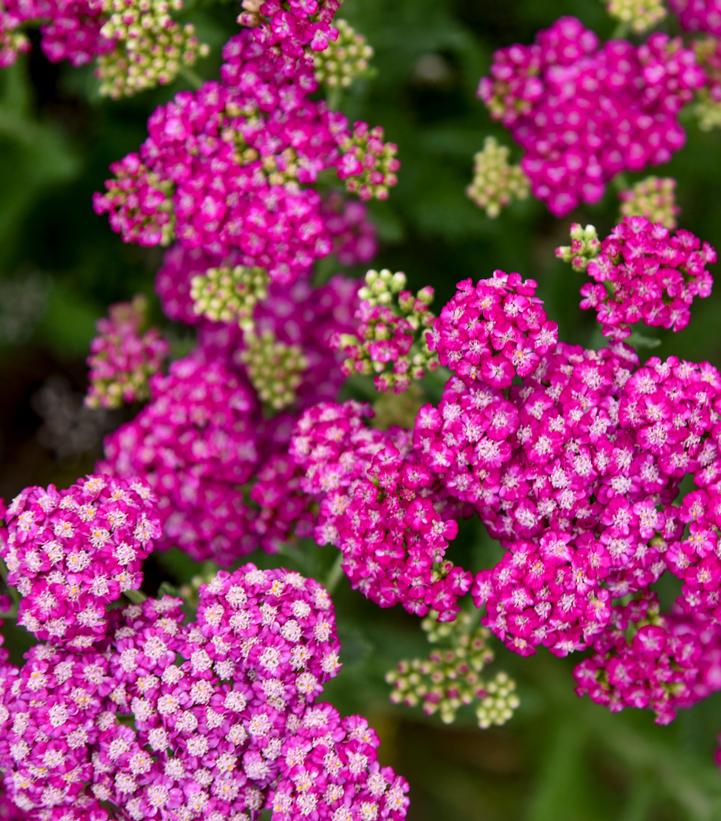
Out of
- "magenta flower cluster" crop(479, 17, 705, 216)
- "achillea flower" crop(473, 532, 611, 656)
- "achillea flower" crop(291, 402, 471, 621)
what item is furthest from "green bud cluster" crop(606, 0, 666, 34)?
"achillea flower" crop(473, 532, 611, 656)

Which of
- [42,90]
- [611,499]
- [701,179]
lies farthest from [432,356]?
[42,90]

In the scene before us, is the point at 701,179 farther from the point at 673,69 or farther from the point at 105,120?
the point at 105,120

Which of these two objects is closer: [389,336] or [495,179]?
[389,336]

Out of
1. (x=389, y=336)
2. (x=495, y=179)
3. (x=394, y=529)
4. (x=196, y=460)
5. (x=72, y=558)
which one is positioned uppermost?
(x=495, y=179)

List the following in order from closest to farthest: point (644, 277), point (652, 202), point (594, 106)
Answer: point (644, 277) → point (594, 106) → point (652, 202)

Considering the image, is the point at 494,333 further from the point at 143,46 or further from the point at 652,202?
the point at 143,46

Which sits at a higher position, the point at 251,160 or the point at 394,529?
the point at 251,160

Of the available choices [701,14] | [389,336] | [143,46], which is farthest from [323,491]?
[701,14]
